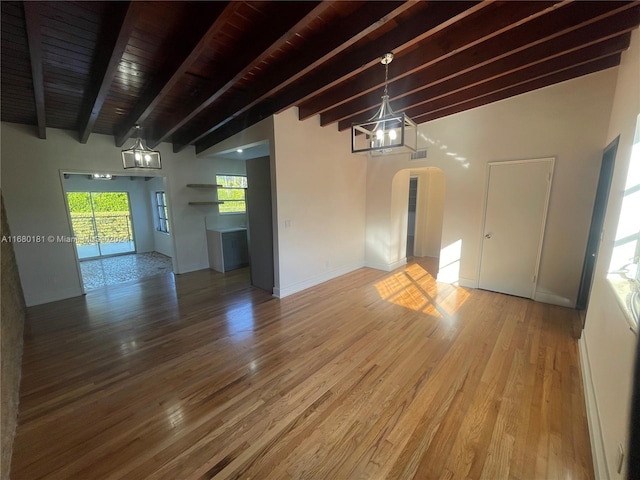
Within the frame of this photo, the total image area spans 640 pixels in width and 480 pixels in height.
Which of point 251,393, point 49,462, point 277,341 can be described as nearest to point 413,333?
point 277,341

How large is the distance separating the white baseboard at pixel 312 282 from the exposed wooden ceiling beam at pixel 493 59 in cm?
284

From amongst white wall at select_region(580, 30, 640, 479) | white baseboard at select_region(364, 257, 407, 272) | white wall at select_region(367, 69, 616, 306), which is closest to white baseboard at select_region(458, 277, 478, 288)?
white wall at select_region(367, 69, 616, 306)

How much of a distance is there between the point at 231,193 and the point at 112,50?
4.44 m

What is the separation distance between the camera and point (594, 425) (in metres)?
1.67

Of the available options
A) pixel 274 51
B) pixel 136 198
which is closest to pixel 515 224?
pixel 274 51

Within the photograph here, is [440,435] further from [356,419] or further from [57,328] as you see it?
[57,328]

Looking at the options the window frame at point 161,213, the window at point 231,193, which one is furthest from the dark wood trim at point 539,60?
the window frame at point 161,213

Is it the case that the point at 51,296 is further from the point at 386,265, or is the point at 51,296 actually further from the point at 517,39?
the point at 517,39

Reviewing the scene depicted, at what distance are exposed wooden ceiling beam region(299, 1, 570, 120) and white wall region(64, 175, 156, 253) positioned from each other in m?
7.30

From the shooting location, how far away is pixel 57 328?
3217mm

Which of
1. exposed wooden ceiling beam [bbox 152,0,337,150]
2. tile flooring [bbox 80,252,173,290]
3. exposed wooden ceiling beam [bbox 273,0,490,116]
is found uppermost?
exposed wooden ceiling beam [bbox 273,0,490,116]

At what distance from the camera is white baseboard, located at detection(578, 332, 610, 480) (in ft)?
4.63

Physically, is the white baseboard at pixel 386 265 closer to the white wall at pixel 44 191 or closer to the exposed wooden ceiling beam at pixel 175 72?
the exposed wooden ceiling beam at pixel 175 72

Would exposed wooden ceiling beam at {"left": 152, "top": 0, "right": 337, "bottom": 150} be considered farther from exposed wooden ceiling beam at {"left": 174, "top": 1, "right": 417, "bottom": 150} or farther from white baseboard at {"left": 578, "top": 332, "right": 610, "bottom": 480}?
white baseboard at {"left": 578, "top": 332, "right": 610, "bottom": 480}
